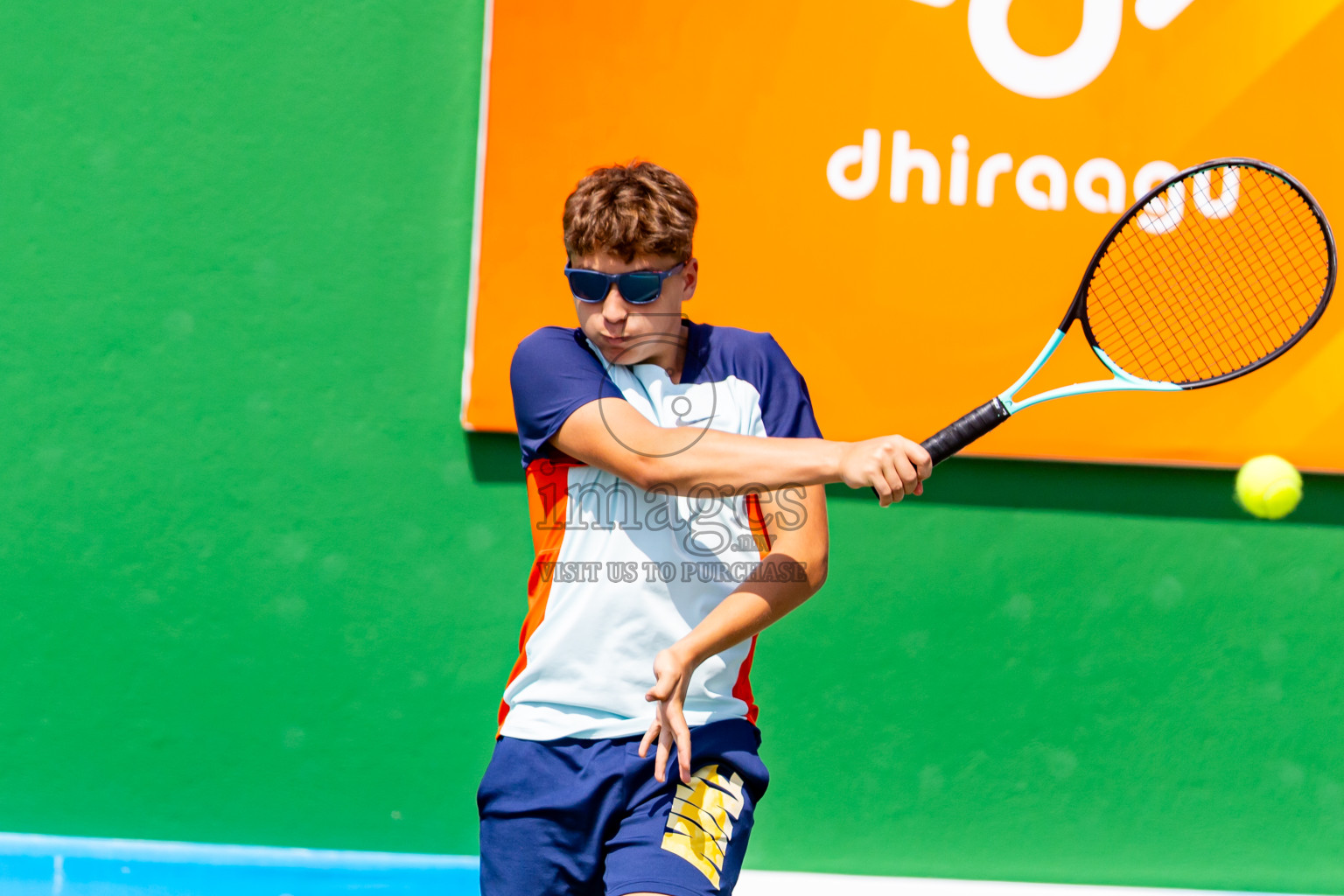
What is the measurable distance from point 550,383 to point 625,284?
0.20 m

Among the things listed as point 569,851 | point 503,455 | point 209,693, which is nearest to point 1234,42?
point 503,455

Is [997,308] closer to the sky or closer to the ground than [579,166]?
closer to the ground

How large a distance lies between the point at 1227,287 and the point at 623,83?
181 centimetres

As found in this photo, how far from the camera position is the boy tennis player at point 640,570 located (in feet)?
5.53

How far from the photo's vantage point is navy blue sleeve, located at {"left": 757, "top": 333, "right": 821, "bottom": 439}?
6.18 ft

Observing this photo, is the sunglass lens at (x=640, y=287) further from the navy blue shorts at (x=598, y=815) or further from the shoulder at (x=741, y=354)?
the navy blue shorts at (x=598, y=815)

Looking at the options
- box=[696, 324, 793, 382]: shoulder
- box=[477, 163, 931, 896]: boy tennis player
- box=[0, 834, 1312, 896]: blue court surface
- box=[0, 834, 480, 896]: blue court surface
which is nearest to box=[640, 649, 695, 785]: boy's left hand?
box=[477, 163, 931, 896]: boy tennis player

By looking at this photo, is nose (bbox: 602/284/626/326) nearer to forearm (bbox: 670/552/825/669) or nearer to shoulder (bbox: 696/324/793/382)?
shoulder (bbox: 696/324/793/382)

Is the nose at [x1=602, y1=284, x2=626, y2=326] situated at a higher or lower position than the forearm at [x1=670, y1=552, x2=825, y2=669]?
higher

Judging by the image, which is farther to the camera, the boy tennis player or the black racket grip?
the black racket grip

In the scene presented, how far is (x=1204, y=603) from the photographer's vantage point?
3383 mm

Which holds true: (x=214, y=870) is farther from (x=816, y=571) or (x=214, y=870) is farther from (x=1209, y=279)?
(x=1209, y=279)

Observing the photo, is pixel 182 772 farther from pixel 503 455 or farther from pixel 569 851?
pixel 569 851

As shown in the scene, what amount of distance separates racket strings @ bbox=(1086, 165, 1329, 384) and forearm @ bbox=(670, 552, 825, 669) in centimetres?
168
